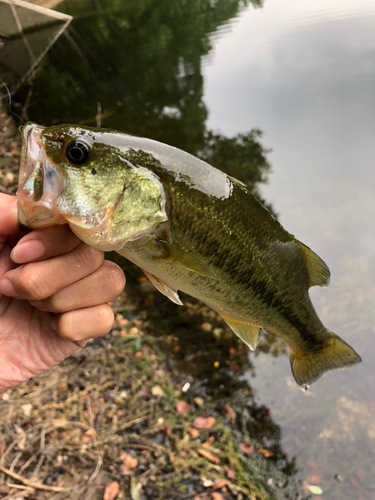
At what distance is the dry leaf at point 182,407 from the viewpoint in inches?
145

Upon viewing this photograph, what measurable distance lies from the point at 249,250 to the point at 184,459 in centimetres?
244

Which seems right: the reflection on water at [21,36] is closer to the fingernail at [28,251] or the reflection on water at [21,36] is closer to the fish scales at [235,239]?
the fingernail at [28,251]

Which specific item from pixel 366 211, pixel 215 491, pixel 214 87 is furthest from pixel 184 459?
pixel 214 87

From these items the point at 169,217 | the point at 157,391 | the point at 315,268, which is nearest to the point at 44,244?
the point at 169,217

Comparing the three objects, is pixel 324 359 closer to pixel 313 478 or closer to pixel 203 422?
pixel 203 422

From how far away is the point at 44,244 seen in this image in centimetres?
152

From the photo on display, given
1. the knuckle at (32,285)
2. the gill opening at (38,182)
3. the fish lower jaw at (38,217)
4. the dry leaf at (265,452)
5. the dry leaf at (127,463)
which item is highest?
the gill opening at (38,182)

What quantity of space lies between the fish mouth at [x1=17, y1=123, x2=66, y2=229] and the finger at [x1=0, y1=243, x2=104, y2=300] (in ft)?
0.72

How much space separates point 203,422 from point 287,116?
9.04 m

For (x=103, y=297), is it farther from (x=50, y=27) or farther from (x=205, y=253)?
(x=50, y=27)

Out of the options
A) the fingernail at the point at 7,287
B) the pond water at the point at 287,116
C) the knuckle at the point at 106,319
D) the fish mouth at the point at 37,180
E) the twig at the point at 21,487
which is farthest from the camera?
the pond water at the point at 287,116

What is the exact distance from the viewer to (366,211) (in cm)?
688

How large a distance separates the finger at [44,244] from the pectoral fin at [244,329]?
1.03 meters

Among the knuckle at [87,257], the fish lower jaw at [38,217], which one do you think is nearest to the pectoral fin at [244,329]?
the knuckle at [87,257]
